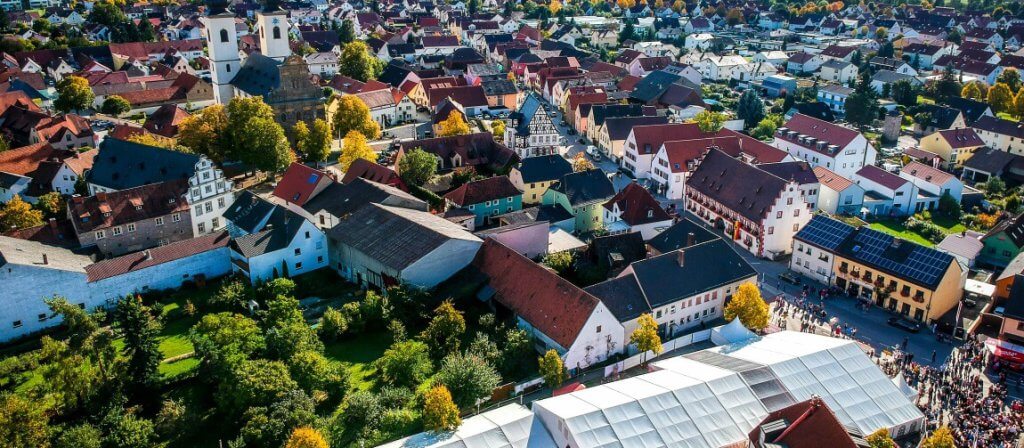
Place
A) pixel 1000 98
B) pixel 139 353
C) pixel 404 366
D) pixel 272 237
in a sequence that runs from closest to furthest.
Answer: pixel 139 353, pixel 404 366, pixel 272 237, pixel 1000 98

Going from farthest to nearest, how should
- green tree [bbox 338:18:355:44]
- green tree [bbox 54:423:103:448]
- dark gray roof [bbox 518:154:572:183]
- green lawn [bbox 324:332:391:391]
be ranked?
green tree [bbox 338:18:355:44] → dark gray roof [bbox 518:154:572:183] → green lawn [bbox 324:332:391:391] → green tree [bbox 54:423:103:448]

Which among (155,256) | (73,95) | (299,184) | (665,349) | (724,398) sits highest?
(73,95)

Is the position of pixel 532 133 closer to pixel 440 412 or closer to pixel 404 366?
pixel 404 366

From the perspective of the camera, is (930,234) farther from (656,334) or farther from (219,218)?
(219,218)

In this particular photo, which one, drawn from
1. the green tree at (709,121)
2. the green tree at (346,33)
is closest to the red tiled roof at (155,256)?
the green tree at (709,121)

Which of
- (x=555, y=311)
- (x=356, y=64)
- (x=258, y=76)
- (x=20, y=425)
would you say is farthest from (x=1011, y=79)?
(x=20, y=425)

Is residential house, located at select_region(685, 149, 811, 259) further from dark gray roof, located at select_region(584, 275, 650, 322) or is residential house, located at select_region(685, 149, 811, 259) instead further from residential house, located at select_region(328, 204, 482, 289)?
residential house, located at select_region(328, 204, 482, 289)

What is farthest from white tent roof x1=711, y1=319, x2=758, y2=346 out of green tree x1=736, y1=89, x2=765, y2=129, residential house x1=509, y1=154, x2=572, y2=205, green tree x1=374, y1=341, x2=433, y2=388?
green tree x1=736, y1=89, x2=765, y2=129
